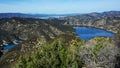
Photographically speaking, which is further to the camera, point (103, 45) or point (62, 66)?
point (62, 66)

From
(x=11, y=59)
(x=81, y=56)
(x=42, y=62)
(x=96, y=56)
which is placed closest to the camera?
(x=96, y=56)

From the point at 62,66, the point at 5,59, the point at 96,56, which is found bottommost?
the point at 5,59

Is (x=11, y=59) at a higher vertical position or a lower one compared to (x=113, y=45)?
lower

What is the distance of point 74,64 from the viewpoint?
37.0 metres

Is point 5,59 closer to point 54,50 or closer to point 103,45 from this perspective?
point 54,50

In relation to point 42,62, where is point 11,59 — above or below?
below

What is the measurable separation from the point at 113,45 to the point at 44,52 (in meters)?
11.2

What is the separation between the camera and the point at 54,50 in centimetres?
4116

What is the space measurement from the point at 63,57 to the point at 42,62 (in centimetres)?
325

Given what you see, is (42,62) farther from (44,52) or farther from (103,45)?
(103,45)

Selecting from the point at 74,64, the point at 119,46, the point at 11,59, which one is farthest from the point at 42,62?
the point at 11,59

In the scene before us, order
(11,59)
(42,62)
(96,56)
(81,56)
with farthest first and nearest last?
(11,59) → (42,62) → (81,56) → (96,56)

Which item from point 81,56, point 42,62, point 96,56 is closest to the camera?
point 96,56

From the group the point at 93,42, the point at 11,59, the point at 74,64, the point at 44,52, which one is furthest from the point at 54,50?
the point at 11,59
